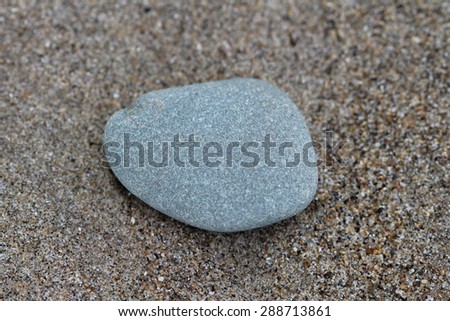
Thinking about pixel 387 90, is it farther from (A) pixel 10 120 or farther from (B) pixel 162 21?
(A) pixel 10 120

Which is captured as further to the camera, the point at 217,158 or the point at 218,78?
the point at 218,78

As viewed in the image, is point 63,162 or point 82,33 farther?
point 82,33

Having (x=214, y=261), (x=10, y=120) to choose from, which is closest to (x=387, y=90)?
(x=214, y=261)
